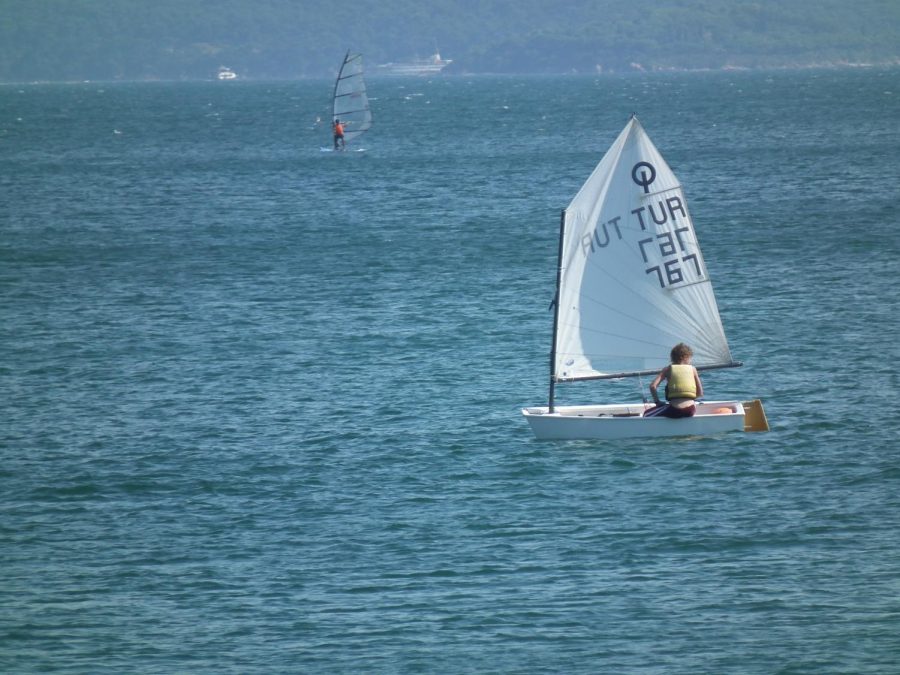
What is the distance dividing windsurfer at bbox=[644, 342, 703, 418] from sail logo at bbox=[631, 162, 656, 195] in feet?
13.4

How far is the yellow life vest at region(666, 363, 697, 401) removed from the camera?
36.7 metres

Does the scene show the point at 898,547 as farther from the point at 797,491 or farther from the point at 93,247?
the point at 93,247

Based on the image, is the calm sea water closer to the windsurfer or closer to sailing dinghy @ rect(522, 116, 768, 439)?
sailing dinghy @ rect(522, 116, 768, 439)

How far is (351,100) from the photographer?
421 feet

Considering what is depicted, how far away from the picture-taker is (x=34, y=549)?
3222 cm

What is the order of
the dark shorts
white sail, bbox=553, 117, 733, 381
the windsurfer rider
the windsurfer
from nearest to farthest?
the windsurfer → the dark shorts → white sail, bbox=553, 117, 733, 381 → the windsurfer rider

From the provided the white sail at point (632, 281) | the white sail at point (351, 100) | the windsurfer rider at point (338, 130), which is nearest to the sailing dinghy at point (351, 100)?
the white sail at point (351, 100)

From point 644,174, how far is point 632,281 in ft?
9.28

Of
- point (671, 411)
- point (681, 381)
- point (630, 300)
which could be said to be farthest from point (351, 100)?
point (681, 381)

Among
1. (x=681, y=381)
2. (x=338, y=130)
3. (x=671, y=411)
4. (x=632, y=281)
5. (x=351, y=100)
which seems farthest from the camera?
(x=338, y=130)

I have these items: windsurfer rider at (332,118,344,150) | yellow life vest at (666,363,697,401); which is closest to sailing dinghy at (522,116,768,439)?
yellow life vest at (666,363,697,401)

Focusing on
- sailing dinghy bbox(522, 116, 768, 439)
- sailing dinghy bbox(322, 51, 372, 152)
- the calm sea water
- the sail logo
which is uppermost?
sailing dinghy bbox(322, 51, 372, 152)

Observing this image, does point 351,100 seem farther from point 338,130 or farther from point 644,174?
point 644,174

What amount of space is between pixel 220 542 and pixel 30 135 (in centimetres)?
14696
